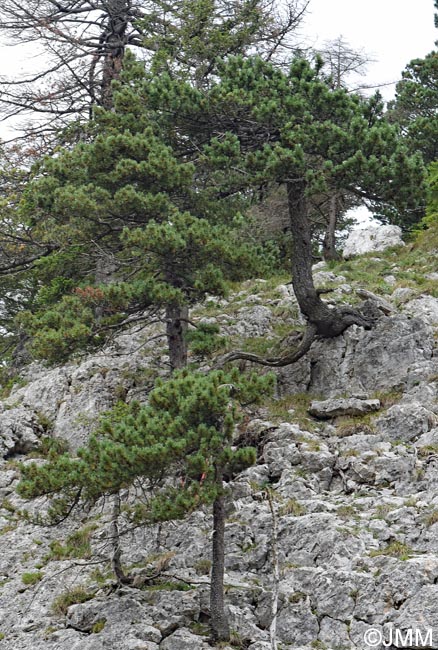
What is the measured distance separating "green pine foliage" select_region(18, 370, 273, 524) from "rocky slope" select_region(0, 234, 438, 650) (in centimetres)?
131

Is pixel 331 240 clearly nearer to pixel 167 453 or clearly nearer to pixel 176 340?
pixel 176 340

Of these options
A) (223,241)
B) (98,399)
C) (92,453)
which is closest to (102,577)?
(92,453)

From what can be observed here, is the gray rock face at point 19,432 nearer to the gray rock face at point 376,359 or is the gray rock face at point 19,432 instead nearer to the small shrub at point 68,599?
the small shrub at point 68,599

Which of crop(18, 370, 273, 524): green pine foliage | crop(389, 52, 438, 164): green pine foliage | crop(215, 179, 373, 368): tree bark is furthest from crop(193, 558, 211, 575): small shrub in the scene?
crop(389, 52, 438, 164): green pine foliage

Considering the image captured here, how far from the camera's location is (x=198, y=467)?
28.8 ft

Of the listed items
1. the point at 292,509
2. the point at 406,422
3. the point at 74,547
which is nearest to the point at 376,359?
the point at 406,422

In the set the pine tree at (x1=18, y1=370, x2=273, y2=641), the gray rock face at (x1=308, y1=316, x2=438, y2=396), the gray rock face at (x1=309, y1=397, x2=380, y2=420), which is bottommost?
the pine tree at (x1=18, y1=370, x2=273, y2=641)

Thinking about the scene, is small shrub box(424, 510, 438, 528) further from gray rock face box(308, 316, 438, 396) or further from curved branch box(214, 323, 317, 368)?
curved branch box(214, 323, 317, 368)

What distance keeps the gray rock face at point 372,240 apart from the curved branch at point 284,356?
9.00 m

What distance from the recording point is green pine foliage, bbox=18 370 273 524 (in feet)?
28.7

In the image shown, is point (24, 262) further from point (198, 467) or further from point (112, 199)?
point (198, 467)

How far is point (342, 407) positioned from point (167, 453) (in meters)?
5.17

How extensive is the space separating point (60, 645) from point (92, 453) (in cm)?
273

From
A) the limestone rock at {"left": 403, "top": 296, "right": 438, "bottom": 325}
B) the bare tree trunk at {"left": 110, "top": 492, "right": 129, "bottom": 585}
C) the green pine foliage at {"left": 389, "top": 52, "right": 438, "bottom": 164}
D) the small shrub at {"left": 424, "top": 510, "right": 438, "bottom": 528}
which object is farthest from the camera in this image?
the green pine foliage at {"left": 389, "top": 52, "right": 438, "bottom": 164}
